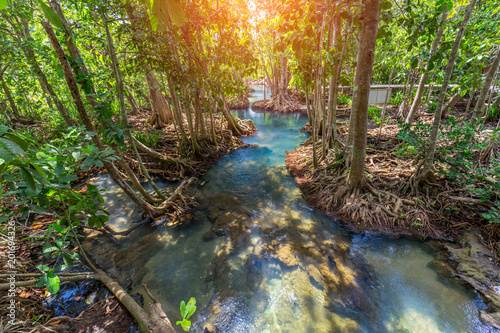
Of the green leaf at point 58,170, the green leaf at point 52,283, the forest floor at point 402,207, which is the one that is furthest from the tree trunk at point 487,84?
the green leaf at point 52,283

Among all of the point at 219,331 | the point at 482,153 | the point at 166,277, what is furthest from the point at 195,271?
the point at 482,153

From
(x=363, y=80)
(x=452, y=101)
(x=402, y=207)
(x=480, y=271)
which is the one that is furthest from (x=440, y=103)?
(x=452, y=101)

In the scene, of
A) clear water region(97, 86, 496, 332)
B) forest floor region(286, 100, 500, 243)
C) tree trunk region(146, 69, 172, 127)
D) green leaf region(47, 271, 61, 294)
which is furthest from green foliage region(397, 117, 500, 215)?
tree trunk region(146, 69, 172, 127)

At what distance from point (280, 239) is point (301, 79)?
4.77 meters

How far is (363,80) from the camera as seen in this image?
12.7ft

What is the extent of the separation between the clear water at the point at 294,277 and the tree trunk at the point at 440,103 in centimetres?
166

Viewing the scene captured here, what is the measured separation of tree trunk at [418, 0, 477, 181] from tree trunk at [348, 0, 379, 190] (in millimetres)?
1294

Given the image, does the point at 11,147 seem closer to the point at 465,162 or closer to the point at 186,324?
the point at 186,324

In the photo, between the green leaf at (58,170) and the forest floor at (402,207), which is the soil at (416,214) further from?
the green leaf at (58,170)

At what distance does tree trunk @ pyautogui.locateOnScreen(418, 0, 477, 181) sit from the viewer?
11.2ft

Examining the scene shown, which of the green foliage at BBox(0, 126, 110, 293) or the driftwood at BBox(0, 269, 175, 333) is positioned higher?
the green foliage at BBox(0, 126, 110, 293)

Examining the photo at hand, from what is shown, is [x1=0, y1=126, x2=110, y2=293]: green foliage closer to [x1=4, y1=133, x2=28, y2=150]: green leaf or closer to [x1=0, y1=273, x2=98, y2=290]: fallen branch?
[x1=4, y1=133, x2=28, y2=150]: green leaf

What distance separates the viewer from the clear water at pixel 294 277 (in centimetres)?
274

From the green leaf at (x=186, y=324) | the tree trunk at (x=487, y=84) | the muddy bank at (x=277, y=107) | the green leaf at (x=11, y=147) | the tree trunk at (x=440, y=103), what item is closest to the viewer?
the green leaf at (x=11, y=147)
